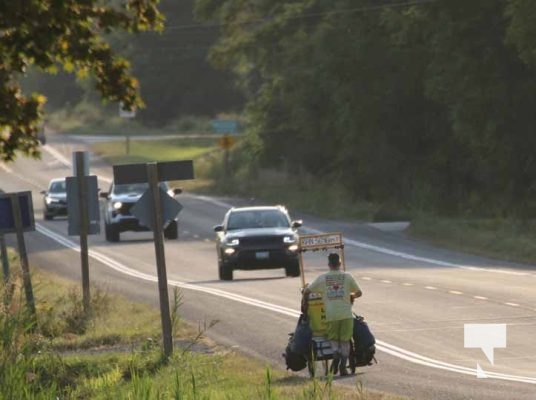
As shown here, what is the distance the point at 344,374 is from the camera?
20.3 m

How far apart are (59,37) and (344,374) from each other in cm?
680

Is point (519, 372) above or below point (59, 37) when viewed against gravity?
below

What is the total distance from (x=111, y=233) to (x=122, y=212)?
1.97 m

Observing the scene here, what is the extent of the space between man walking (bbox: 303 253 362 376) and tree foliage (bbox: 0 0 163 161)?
4895mm

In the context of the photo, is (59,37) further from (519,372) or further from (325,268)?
(325,268)

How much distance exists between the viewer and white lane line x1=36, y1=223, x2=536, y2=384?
20086mm

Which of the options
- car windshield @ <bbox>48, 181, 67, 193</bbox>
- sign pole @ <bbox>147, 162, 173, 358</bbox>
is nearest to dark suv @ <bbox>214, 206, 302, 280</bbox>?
sign pole @ <bbox>147, 162, 173, 358</bbox>

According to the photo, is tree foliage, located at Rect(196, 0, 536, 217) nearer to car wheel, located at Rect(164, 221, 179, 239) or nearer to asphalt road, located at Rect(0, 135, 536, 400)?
asphalt road, located at Rect(0, 135, 536, 400)

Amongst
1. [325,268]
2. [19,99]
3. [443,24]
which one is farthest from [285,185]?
[19,99]

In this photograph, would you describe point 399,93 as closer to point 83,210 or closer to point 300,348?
point 83,210

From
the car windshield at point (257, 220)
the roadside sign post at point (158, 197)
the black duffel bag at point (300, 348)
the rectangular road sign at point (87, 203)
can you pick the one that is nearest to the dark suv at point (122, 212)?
the car windshield at point (257, 220)

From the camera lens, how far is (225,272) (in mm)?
38188

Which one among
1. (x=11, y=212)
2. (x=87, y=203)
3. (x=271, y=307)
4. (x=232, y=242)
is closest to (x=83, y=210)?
(x=87, y=203)

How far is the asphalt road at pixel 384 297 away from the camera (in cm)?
2039
